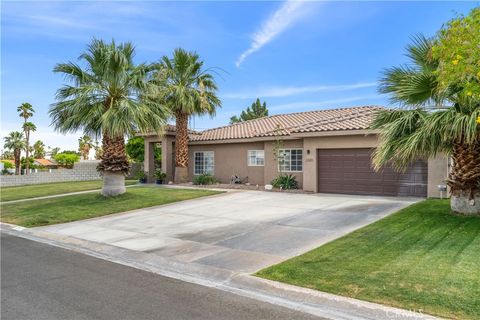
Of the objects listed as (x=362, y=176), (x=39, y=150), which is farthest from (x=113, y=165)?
(x=39, y=150)

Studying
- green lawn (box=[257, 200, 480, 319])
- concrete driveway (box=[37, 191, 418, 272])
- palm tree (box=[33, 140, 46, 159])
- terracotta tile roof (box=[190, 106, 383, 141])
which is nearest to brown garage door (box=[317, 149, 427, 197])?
concrete driveway (box=[37, 191, 418, 272])

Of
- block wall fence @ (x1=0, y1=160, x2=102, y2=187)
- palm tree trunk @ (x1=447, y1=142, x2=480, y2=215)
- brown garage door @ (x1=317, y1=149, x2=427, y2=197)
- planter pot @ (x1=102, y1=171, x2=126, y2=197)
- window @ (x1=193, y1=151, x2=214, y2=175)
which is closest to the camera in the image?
palm tree trunk @ (x1=447, y1=142, x2=480, y2=215)

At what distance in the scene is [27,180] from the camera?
102 ft

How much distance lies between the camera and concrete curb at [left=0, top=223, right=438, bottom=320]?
4.79m

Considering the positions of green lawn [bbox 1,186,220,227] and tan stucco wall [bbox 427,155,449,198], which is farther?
tan stucco wall [bbox 427,155,449,198]

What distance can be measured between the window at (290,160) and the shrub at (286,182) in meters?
0.50

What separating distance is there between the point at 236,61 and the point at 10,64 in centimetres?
1460

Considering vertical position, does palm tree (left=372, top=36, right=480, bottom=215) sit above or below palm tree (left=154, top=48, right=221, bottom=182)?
below

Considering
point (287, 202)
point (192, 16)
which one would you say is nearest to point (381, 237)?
point (287, 202)

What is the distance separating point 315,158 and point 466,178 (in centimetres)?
890

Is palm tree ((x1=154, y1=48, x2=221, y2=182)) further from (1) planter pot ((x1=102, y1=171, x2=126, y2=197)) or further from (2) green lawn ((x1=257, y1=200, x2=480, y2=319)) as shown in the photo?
(2) green lawn ((x1=257, y1=200, x2=480, y2=319))

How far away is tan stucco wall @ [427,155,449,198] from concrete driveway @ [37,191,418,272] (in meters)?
1.46

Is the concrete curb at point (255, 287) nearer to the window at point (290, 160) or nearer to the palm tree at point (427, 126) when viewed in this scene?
the palm tree at point (427, 126)

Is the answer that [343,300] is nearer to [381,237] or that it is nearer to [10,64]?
[381,237]
